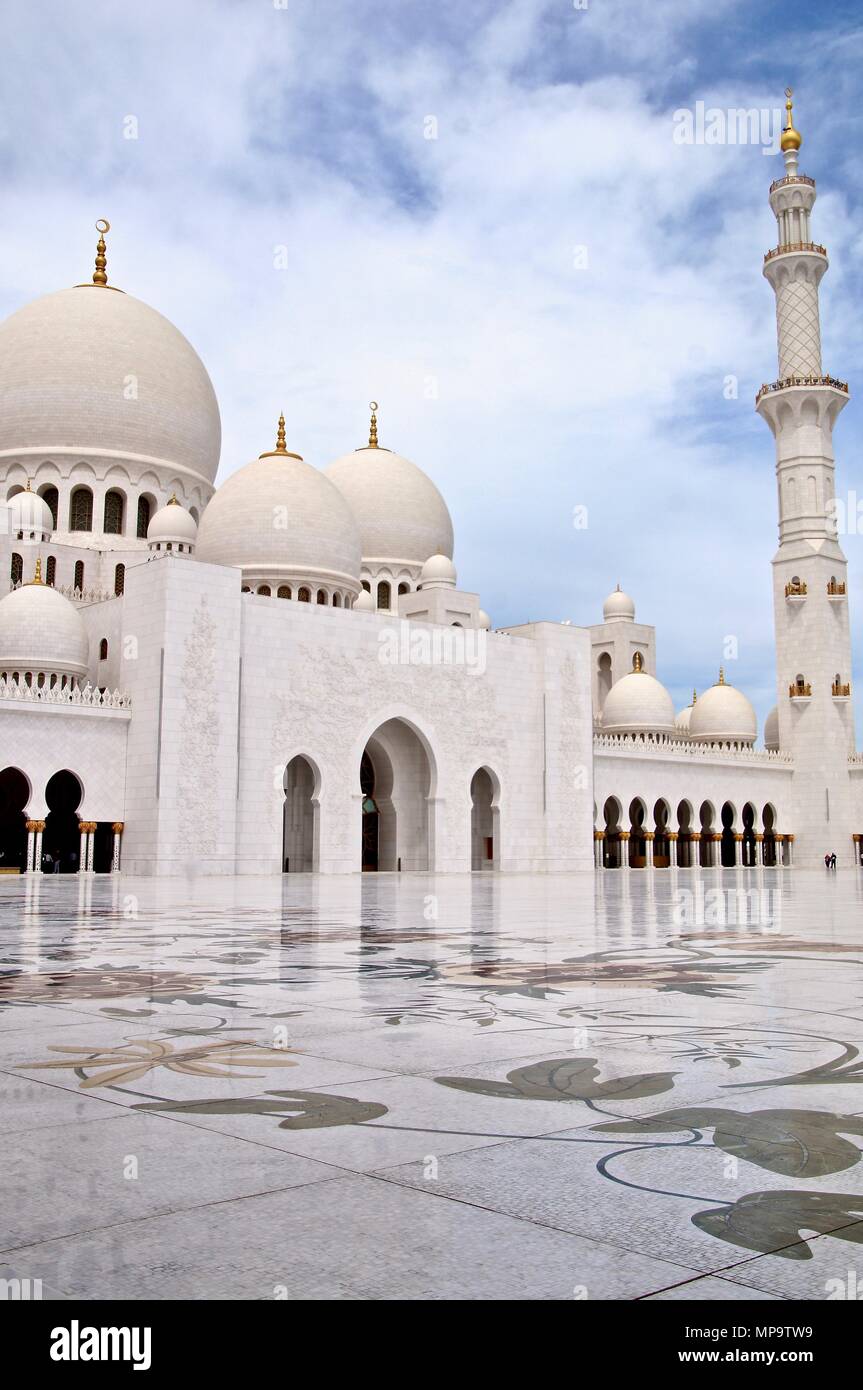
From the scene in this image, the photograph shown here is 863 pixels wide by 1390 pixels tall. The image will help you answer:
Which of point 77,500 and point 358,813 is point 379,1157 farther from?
point 77,500

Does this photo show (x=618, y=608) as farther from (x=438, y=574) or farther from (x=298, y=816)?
(x=298, y=816)

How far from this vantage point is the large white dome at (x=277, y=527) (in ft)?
85.7

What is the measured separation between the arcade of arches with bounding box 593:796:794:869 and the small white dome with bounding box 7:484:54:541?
15617mm

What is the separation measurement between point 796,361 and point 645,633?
30.3ft

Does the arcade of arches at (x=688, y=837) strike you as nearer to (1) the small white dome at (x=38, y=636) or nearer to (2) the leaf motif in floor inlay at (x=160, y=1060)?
(1) the small white dome at (x=38, y=636)

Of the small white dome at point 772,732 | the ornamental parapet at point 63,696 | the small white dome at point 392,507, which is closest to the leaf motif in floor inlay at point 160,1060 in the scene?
the ornamental parapet at point 63,696

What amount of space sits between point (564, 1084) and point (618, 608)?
117 feet

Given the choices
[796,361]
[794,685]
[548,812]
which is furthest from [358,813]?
[796,361]

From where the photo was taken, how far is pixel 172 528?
86.5ft

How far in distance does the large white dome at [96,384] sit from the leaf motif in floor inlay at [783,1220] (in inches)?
1074

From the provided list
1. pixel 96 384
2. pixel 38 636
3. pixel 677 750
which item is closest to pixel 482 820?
pixel 677 750

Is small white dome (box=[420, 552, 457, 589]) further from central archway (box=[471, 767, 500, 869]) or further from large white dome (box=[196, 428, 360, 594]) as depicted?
central archway (box=[471, 767, 500, 869])
